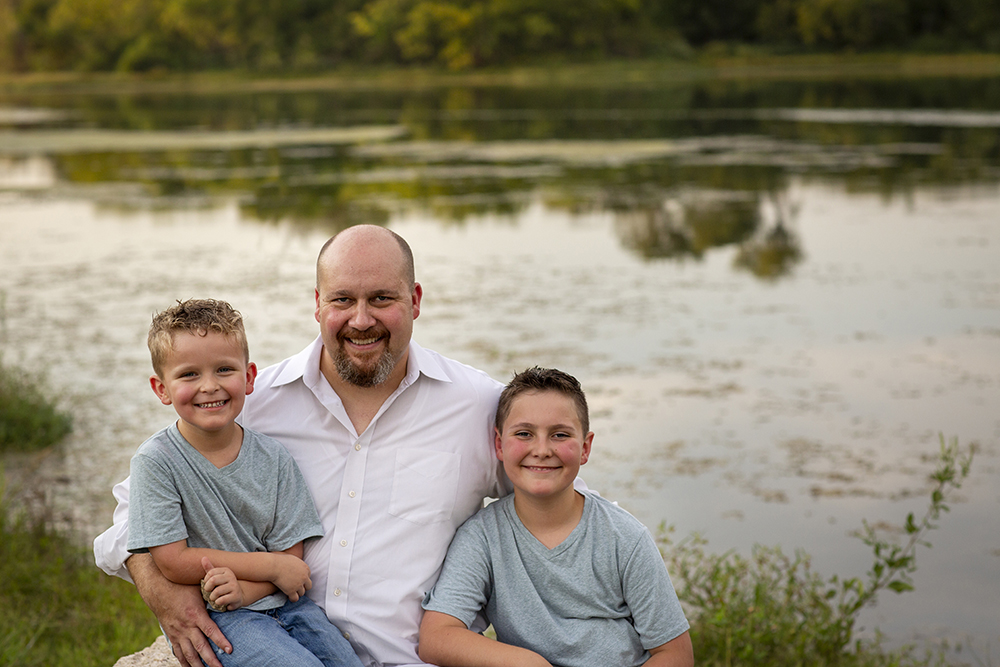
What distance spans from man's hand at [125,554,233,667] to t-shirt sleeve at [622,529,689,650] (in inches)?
42.7

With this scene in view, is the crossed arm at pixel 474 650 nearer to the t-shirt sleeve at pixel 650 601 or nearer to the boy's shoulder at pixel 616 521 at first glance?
the t-shirt sleeve at pixel 650 601

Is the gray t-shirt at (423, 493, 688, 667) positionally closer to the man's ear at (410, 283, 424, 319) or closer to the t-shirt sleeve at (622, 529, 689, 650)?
the t-shirt sleeve at (622, 529, 689, 650)

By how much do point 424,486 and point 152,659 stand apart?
113 cm

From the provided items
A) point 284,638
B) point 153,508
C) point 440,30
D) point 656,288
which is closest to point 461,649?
point 284,638

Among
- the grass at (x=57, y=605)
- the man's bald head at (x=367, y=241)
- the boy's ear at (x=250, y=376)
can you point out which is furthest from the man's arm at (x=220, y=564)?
the grass at (x=57, y=605)

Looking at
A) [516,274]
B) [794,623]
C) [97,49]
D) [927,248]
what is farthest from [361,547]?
[97,49]

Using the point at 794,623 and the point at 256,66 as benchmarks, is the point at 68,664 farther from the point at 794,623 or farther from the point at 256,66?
the point at 256,66

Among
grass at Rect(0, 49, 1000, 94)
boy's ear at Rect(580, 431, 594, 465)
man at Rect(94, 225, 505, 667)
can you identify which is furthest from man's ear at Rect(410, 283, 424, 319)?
grass at Rect(0, 49, 1000, 94)

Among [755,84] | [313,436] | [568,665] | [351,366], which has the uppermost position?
[755,84]

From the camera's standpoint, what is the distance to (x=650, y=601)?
2949 mm

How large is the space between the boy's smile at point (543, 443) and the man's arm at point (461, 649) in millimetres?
407

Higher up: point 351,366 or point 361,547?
point 351,366

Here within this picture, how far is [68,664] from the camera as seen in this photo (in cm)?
460

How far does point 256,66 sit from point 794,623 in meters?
70.6
